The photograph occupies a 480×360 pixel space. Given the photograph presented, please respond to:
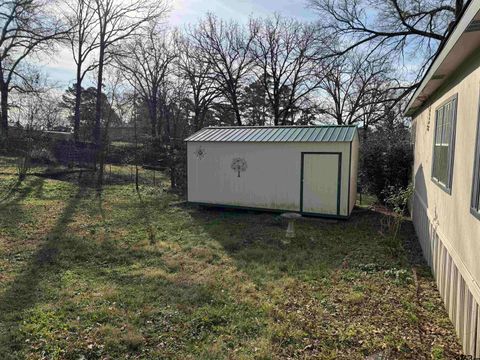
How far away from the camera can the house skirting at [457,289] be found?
271 centimetres

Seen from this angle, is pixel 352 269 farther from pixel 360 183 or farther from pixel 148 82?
pixel 148 82

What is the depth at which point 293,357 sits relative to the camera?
122 inches

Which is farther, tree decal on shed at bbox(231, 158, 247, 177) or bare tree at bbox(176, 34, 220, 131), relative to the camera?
bare tree at bbox(176, 34, 220, 131)

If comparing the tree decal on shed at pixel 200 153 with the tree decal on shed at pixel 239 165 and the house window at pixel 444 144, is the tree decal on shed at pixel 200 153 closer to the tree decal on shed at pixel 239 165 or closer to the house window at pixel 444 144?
the tree decal on shed at pixel 239 165

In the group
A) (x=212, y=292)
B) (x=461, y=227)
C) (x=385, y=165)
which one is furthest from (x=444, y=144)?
(x=385, y=165)

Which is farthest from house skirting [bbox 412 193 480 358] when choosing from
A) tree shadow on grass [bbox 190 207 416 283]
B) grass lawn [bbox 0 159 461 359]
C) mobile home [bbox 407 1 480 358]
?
tree shadow on grass [bbox 190 207 416 283]

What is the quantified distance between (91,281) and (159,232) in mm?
2783

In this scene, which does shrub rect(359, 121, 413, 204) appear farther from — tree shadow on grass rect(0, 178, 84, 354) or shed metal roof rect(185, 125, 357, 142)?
tree shadow on grass rect(0, 178, 84, 354)

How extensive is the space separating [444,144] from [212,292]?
349 cm

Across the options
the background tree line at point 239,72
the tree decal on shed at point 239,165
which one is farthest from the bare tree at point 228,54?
the tree decal on shed at point 239,165

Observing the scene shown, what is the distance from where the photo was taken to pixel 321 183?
8633 mm

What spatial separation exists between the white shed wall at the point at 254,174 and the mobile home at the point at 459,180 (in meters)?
3.69

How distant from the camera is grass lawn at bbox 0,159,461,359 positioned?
3.26 metres

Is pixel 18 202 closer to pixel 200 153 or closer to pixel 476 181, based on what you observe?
pixel 200 153
